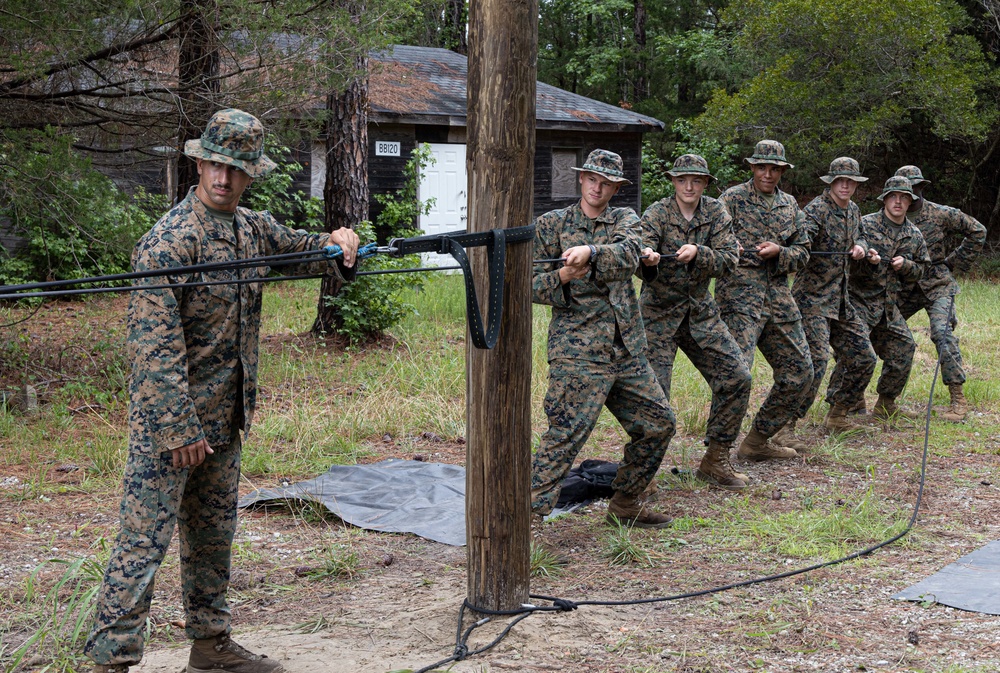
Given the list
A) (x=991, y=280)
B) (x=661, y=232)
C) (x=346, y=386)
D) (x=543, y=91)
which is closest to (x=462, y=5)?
(x=543, y=91)

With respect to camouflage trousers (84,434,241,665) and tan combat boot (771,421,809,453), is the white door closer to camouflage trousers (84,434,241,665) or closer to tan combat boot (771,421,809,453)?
tan combat boot (771,421,809,453)

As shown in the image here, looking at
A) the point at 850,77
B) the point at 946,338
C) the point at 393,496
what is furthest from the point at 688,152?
the point at 393,496

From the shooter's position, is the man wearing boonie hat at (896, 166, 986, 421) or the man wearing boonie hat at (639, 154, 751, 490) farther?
the man wearing boonie hat at (896, 166, 986, 421)

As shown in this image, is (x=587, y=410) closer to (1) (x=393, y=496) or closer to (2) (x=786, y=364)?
(1) (x=393, y=496)

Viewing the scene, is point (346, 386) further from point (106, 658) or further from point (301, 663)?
point (106, 658)

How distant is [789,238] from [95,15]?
546 centimetres

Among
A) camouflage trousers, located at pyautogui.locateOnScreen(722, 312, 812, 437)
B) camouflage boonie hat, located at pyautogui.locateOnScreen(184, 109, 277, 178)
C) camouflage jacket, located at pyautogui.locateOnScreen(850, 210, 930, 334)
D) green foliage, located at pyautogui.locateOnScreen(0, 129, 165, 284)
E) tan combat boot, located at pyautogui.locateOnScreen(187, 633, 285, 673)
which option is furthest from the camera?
camouflage jacket, located at pyautogui.locateOnScreen(850, 210, 930, 334)

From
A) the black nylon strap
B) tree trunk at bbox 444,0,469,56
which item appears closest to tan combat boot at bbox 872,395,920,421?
the black nylon strap

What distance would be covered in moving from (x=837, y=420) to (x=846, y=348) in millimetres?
715

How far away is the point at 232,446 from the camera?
4.00 metres

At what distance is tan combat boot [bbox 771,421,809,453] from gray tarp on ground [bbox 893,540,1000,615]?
2473mm

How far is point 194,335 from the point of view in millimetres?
3781

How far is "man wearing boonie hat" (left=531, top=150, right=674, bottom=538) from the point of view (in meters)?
5.42

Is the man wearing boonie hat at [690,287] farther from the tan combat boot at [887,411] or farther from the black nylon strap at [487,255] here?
the tan combat boot at [887,411]
